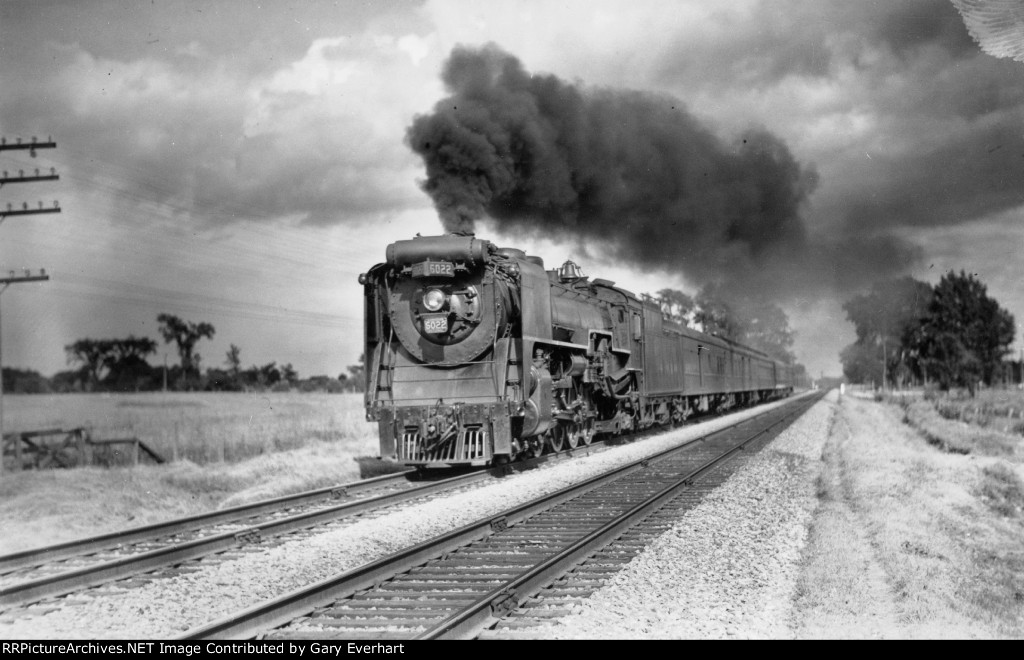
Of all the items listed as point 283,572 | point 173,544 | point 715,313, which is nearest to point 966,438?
point 715,313

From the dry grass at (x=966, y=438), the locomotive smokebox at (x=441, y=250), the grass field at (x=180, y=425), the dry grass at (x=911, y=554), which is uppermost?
the locomotive smokebox at (x=441, y=250)

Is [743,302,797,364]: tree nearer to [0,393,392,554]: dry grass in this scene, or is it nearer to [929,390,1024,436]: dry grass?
[929,390,1024,436]: dry grass

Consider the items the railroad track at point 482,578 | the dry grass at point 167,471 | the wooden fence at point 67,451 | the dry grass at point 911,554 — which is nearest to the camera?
the railroad track at point 482,578

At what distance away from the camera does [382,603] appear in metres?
5.96

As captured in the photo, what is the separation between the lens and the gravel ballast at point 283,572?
5.72 metres

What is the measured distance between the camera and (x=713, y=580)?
267 inches

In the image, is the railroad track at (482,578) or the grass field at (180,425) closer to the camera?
the railroad track at (482,578)

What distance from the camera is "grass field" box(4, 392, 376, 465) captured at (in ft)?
63.1

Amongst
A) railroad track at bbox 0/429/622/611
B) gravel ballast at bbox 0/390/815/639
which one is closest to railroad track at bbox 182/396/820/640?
gravel ballast at bbox 0/390/815/639

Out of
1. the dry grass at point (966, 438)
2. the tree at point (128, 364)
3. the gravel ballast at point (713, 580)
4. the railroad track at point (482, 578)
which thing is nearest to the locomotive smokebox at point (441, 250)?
the railroad track at point (482, 578)

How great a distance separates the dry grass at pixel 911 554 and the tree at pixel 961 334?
3614cm

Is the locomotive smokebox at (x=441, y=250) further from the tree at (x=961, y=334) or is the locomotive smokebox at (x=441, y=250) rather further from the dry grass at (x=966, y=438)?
the tree at (x=961, y=334)

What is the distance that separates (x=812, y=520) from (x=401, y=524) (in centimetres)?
506

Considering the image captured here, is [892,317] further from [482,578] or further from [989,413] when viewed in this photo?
[482,578]
